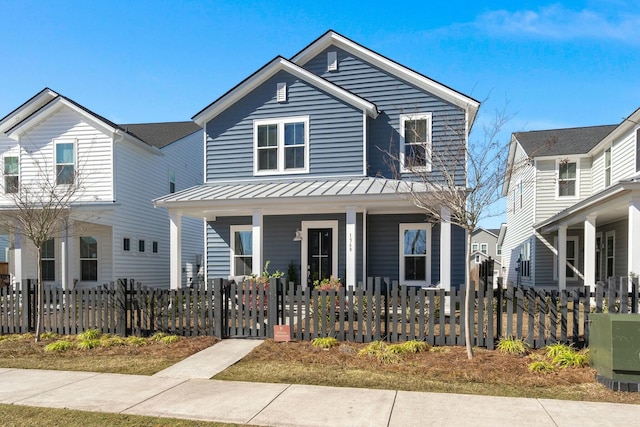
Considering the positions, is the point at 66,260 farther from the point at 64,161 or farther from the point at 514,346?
the point at 514,346

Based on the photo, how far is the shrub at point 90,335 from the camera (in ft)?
29.0

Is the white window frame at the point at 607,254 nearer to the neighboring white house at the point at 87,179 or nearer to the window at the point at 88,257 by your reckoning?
the neighboring white house at the point at 87,179

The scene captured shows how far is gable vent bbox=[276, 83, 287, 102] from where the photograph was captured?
1363 centimetres

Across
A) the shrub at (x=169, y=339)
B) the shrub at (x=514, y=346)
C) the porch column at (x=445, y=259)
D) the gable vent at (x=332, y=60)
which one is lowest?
the shrub at (x=169, y=339)

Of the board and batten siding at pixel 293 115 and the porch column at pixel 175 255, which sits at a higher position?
the board and batten siding at pixel 293 115

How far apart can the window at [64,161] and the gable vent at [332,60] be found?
10045 millimetres

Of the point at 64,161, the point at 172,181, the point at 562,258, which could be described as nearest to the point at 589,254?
the point at 562,258

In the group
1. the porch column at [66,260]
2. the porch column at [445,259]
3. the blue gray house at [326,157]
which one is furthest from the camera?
the porch column at [66,260]

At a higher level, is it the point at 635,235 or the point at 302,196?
the point at 302,196

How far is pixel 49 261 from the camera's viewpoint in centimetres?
1730

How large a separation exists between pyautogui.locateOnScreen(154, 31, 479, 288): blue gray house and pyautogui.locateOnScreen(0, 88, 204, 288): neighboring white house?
4222 millimetres

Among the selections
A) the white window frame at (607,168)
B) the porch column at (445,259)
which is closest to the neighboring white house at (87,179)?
the porch column at (445,259)

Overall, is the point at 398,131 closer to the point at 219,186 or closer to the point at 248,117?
the point at 248,117

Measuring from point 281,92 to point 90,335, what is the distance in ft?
28.6
